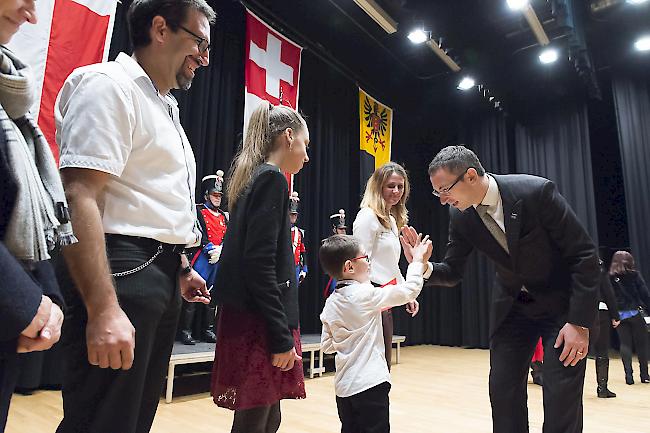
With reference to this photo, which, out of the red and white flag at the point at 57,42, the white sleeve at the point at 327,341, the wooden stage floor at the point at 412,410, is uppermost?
the red and white flag at the point at 57,42

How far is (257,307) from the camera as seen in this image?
138cm

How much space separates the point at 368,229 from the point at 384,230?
11 centimetres

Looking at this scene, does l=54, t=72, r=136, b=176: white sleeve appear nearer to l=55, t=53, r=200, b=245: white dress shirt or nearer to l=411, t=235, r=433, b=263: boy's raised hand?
l=55, t=53, r=200, b=245: white dress shirt

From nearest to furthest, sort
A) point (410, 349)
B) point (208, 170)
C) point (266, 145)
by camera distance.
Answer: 1. point (266, 145)
2. point (208, 170)
3. point (410, 349)

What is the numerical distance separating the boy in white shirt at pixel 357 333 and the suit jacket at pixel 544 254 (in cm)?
35

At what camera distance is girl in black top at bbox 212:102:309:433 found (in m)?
1.35

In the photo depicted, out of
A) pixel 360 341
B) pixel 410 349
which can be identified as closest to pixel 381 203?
pixel 360 341

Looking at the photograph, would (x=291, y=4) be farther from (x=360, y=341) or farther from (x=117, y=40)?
(x=360, y=341)

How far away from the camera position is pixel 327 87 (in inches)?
280

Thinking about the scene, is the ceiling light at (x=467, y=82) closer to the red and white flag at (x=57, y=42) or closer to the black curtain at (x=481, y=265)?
the black curtain at (x=481, y=265)

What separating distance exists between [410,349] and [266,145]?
6.70m

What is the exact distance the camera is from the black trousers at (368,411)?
66.7 inches

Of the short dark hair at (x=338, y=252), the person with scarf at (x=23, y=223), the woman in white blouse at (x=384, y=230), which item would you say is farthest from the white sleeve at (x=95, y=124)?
the woman in white blouse at (x=384, y=230)

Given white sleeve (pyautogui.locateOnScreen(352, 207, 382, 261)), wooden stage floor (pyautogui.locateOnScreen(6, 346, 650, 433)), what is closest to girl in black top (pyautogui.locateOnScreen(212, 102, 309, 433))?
white sleeve (pyautogui.locateOnScreen(352, 207, 382, 261))
